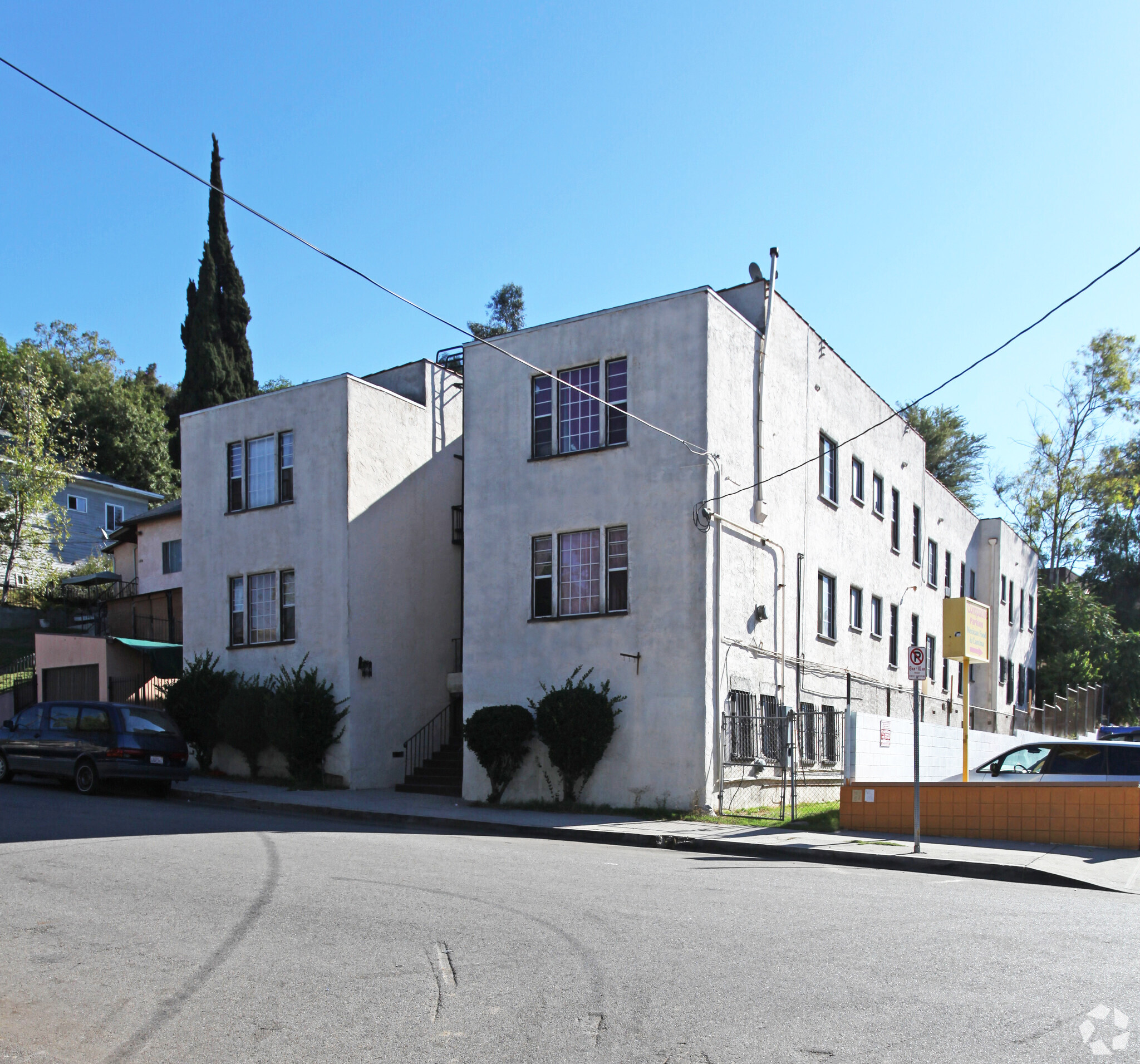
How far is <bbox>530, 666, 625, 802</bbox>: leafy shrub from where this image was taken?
725 inches

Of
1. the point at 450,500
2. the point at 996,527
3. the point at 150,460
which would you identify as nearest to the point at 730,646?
the point at 450,500

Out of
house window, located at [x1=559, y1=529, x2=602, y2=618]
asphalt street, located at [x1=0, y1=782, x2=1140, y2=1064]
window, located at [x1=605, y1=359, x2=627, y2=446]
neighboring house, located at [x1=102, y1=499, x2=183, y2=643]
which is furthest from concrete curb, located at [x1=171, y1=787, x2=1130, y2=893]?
neighboring house, located at [x1=102, y1=499, x2=183, y2=643]

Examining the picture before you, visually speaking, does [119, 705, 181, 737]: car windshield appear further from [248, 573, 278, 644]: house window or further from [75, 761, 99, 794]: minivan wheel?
[248, 573, 278, 644]: house window

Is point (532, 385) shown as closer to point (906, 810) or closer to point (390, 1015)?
point (906, 810)

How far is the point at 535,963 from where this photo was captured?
683 cm

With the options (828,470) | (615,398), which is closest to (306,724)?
(615,398)

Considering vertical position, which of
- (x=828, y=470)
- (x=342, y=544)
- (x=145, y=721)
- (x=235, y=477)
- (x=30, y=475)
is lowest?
(x=145, y=721)

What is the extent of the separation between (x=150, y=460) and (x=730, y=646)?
4707 cm

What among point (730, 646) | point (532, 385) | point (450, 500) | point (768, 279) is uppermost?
point (768, 279)

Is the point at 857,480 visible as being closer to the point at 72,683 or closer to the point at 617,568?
the point at 617,568

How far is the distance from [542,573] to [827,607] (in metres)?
7.01

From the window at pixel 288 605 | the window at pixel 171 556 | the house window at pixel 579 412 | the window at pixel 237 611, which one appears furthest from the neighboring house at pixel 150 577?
the house window at pixel 579 412

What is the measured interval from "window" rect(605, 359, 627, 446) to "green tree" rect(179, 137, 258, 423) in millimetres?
36447

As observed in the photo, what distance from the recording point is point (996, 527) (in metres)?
39.1
